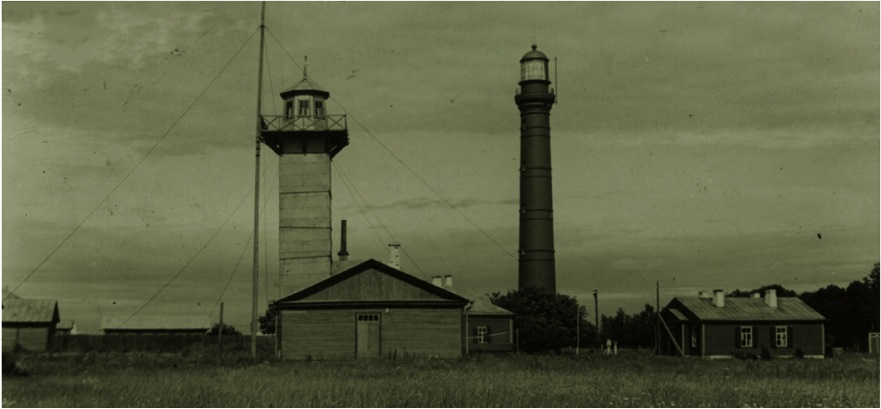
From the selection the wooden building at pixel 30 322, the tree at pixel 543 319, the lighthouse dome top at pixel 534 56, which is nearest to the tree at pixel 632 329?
the tree at pixel 543 319

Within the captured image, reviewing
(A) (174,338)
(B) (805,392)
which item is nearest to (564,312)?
(A) (174,338)

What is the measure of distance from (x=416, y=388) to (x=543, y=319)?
35392mm

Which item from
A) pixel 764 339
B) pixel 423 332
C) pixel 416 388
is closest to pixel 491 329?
pixel 764 339

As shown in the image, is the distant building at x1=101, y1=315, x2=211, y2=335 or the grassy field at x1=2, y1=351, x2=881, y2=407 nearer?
the grassy field at x1=2, y1=351, x2=881, y2=407

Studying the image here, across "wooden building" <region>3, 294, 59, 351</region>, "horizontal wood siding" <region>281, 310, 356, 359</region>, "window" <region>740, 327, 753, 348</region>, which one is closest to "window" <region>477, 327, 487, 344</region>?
"window" <region>740, 327, 753, 348</region>

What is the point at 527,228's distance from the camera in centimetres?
5456

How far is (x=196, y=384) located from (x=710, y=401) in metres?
9.45

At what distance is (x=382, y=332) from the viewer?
36.7 metres

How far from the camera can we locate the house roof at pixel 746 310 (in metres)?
48.4

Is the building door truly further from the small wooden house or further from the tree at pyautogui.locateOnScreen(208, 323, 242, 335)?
the tree at pyautogui.locateOnScreen(208, 323, 242, 335)

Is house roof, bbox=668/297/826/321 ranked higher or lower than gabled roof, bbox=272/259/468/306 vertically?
lower

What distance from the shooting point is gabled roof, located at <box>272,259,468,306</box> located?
36.8 meters

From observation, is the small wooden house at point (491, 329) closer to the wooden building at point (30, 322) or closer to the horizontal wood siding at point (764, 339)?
the horizontal wood siding at point (764, 339)

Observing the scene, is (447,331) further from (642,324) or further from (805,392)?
(642,324)
